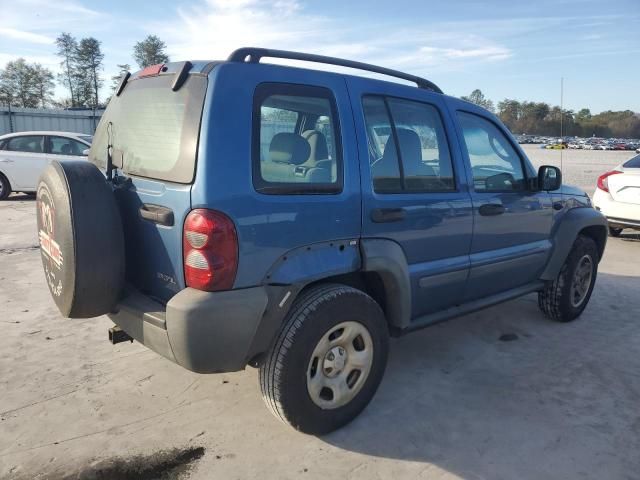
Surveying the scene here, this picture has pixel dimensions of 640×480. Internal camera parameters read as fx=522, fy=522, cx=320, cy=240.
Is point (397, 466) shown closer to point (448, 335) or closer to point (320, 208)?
point (320, 208)

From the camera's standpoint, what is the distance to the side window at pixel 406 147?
3.07 metres

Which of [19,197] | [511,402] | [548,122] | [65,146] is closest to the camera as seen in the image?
[511,402]

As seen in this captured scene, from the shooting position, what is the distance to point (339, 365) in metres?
2.88

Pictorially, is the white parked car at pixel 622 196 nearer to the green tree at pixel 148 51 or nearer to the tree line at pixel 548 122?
the green tree at pixel 148 51

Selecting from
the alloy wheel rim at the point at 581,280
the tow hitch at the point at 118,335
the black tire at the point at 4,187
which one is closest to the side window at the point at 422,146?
the tow hitch at the point at 118,335

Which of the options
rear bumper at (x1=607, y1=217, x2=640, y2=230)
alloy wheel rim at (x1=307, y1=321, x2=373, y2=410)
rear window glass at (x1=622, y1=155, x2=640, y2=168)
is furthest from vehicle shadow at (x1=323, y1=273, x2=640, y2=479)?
rear window glass at (x1=622, y1=155, x2=640, y2=168)

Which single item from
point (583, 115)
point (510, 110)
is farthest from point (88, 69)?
point (583, 115)

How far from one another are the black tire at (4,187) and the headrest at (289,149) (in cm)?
1109

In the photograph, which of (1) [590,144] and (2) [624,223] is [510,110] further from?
(2) [624,223]

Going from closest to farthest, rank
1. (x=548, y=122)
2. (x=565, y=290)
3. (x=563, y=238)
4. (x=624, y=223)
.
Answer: (x=563, y=238) → (x=565, y=290) → (x=624, y=223) → (x=548, y=122)

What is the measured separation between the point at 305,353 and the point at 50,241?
1510 mm

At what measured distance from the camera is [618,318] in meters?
4.85

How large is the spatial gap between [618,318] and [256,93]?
411 centimetres

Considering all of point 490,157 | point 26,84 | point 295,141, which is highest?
point 26,84
